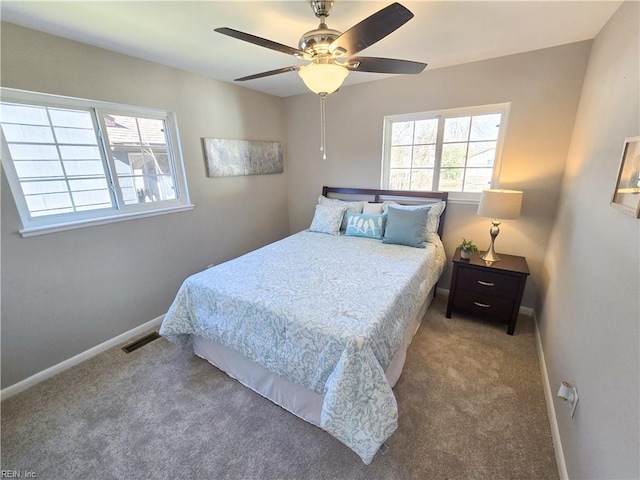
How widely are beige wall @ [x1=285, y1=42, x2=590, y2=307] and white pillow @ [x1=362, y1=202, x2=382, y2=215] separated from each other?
0.34m

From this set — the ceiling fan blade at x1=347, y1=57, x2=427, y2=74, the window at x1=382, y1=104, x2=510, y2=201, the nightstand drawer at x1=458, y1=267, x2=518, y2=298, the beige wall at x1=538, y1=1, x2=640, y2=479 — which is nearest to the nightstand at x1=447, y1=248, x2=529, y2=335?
the nightstand drawer at x1=458, y1=267, x2=518, y2=298

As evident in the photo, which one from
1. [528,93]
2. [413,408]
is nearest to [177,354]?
[413,408]

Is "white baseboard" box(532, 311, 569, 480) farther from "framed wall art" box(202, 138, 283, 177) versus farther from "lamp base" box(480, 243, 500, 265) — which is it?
"framed wall art" box(202, 138, 283, 177)

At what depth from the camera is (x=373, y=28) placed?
119cm

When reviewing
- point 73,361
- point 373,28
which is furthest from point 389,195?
point 73,361

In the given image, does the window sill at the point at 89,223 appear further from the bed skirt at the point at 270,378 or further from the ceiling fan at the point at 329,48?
the ceiling fan at the point at 329,48

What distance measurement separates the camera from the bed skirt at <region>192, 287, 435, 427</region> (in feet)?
5.23

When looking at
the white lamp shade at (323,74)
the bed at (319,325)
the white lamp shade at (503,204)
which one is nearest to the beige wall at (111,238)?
the bed at (319,325)

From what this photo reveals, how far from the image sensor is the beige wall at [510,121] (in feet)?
7.27

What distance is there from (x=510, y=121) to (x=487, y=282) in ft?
4.97

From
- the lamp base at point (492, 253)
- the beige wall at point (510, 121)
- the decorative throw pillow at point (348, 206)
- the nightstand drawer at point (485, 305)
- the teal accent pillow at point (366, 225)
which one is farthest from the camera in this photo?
the decorative throw pillow at point (348, 206)

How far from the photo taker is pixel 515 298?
7.48 ft

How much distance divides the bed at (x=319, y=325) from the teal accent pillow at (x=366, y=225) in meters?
0.31

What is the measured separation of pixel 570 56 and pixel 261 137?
10.3ft
